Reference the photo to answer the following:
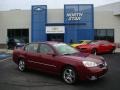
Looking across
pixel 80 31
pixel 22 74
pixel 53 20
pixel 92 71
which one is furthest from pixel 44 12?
pixel 92 71

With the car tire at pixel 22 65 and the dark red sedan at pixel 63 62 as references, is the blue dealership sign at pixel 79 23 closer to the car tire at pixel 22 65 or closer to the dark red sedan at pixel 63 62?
the car tire at pixel 22 65

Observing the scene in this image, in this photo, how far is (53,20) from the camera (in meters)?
42.3

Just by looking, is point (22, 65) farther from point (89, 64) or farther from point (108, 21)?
point (108, 21)

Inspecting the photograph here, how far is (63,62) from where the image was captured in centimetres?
1075

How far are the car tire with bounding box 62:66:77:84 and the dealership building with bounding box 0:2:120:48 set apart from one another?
30615 mm

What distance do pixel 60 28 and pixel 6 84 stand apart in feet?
102

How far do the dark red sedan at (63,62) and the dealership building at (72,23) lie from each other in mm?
28533

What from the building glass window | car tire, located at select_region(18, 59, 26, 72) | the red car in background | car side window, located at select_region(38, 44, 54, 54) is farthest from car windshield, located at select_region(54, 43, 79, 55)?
the building glass window

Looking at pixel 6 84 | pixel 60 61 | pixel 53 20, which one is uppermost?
pixel 53 20

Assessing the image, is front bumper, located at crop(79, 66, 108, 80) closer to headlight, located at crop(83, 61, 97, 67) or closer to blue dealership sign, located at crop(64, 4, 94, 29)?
headlight, located at crop(83, 61, 97, 67)

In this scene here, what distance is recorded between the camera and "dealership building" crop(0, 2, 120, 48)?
136 ft

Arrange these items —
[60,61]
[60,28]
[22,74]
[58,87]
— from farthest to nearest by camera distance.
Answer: [60,28] < [22,74] < [60,61] < [58,87]

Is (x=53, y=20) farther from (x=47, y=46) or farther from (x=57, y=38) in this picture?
(x=47, y=46)

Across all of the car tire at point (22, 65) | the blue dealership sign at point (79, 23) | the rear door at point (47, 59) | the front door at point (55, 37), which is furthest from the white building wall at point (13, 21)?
the rear door at point (47, 59)
